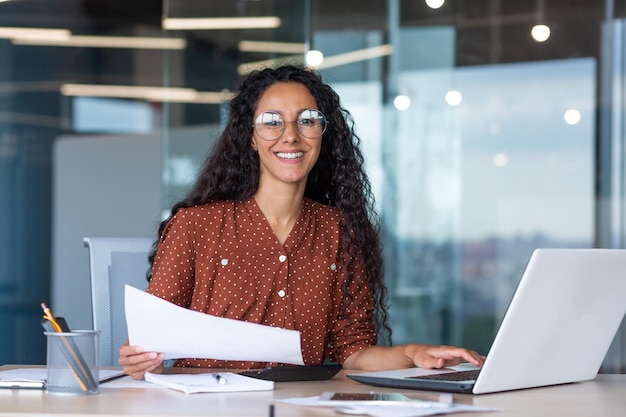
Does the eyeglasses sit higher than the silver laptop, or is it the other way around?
the eyeglasses

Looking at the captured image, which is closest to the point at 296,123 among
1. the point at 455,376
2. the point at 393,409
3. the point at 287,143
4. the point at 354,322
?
the point at 287,143

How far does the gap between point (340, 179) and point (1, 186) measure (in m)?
2.99

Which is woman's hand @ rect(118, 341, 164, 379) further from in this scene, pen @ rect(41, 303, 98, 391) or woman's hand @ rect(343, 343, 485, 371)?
woman's hand @ rect(343, 343, 485, 371)

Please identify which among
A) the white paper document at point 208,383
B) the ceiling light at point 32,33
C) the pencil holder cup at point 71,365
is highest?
the ceiling light at point 32,33

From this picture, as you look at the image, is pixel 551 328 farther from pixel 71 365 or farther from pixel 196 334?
pixel 71 365

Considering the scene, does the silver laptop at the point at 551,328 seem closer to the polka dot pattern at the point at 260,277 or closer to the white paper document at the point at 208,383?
the white paper document at the point at 208,383

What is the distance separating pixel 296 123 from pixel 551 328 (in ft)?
3.14

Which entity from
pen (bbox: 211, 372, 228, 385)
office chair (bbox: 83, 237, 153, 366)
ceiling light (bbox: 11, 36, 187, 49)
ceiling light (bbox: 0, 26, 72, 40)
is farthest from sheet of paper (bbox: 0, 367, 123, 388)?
ceiling light (bbox: 0, 26, 72, 40)

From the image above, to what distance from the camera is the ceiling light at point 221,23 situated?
16.5 feet

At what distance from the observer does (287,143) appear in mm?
2451

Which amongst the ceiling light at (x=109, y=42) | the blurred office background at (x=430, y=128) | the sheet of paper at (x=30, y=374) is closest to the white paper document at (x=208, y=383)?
the sheet of paper at (x=30, y=374)

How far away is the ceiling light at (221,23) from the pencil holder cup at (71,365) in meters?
3.48

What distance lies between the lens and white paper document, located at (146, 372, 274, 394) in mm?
1762

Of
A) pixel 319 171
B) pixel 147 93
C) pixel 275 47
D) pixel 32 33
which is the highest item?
pixel 32 33
